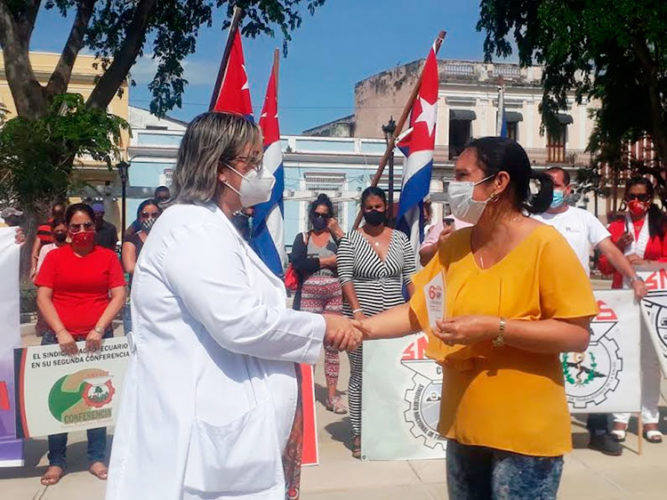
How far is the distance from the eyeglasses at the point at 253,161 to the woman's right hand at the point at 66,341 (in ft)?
10.1

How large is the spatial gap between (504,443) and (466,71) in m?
46.2

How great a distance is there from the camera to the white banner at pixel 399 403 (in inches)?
229

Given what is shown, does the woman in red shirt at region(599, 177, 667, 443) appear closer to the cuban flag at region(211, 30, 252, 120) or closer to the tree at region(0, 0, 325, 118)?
the cuban flag at region(211, 30, 252, 120)

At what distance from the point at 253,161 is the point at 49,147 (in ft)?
40.8

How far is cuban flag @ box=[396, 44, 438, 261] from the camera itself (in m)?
7.26

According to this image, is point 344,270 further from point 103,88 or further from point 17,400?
point 103,88

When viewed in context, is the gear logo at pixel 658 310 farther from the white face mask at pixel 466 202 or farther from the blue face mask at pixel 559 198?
the white face mask at pixel 466 202

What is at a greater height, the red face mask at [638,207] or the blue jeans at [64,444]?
the red face mask at [638,207]

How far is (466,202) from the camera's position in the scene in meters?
2.94

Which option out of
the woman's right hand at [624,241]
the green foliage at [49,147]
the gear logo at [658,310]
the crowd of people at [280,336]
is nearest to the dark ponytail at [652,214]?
the woman's right hand at [624,241]

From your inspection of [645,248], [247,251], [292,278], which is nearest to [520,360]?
[247,251]

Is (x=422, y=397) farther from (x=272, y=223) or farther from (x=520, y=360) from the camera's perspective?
(x=520, y=360)

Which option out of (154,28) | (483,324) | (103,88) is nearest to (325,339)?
(483,324)

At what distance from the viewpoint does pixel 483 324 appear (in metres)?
2.72
